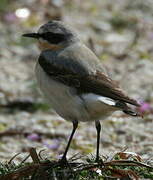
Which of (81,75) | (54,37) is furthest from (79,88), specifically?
(54,37)

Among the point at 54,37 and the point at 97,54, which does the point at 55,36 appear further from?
the point at 97,54

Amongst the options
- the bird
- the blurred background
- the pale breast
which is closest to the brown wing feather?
the bird

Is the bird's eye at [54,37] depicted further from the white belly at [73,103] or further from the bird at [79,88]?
the white belly at [73,103]

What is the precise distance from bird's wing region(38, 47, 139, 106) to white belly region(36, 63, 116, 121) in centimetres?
6

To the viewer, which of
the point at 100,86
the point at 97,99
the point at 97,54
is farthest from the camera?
the point at 97,54

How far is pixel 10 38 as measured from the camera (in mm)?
10445

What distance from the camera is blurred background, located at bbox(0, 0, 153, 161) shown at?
7.62 meters

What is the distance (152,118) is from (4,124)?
1942mm

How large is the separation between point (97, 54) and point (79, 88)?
4490mm

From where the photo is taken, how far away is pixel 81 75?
220 inches

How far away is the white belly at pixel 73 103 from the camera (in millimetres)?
5426

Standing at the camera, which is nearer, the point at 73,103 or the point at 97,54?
the point at 73,103

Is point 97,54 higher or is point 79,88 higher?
point 97,54

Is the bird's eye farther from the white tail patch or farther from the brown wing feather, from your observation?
the white tail patch
